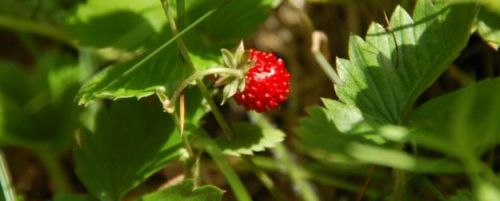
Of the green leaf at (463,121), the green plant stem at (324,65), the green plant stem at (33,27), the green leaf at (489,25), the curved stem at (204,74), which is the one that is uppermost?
the green plant stem at (33,27)

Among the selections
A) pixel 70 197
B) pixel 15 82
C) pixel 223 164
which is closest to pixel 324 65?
pixel 223 164

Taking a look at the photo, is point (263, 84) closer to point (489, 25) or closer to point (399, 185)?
point (399, 185)

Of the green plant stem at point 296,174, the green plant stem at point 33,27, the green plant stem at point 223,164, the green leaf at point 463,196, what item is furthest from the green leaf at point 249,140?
the green plant stem at point 33,27

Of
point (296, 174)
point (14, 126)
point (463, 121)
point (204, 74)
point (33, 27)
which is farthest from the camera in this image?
point (33, 27)

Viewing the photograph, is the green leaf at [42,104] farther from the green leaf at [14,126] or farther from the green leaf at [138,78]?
the green leaf at [138,78]

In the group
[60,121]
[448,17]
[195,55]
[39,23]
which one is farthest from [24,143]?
[448,17]

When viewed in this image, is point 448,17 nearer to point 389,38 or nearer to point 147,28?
point 389,38
